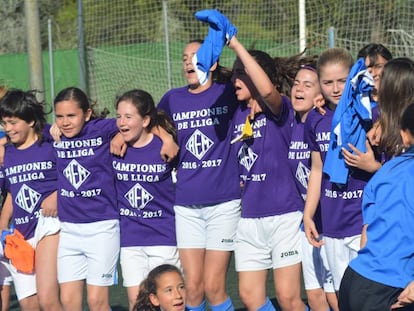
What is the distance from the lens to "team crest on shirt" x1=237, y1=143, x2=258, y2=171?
19.6ft

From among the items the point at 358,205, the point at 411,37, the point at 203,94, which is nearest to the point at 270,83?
the point at 203,94

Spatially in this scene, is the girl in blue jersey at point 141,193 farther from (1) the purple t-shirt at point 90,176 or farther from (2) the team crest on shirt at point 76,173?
(2) the team crest on shirt at point 76,173

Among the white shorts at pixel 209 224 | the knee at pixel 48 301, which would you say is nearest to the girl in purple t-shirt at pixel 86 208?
the knee at pixel 48 301

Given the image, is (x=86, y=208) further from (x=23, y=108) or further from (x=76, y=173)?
(x=23, y=108)

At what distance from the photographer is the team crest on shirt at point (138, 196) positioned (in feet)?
19.9

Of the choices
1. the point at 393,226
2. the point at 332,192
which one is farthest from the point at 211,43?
the point at 393,226

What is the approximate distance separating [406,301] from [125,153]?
9.12 ft

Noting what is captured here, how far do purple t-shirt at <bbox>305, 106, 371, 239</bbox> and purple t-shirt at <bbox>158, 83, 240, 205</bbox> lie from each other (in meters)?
0.76

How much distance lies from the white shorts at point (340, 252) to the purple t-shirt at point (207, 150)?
0.97 metres

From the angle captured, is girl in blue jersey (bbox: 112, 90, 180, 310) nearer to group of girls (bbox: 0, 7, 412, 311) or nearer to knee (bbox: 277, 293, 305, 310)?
group of girls (bbox: 0, 7, 412, 311)

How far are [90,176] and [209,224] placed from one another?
861mm

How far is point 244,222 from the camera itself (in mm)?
6000

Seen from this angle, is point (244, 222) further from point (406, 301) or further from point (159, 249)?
point (406, 301)

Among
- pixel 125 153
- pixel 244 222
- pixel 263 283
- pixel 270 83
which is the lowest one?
pixel 263 283
